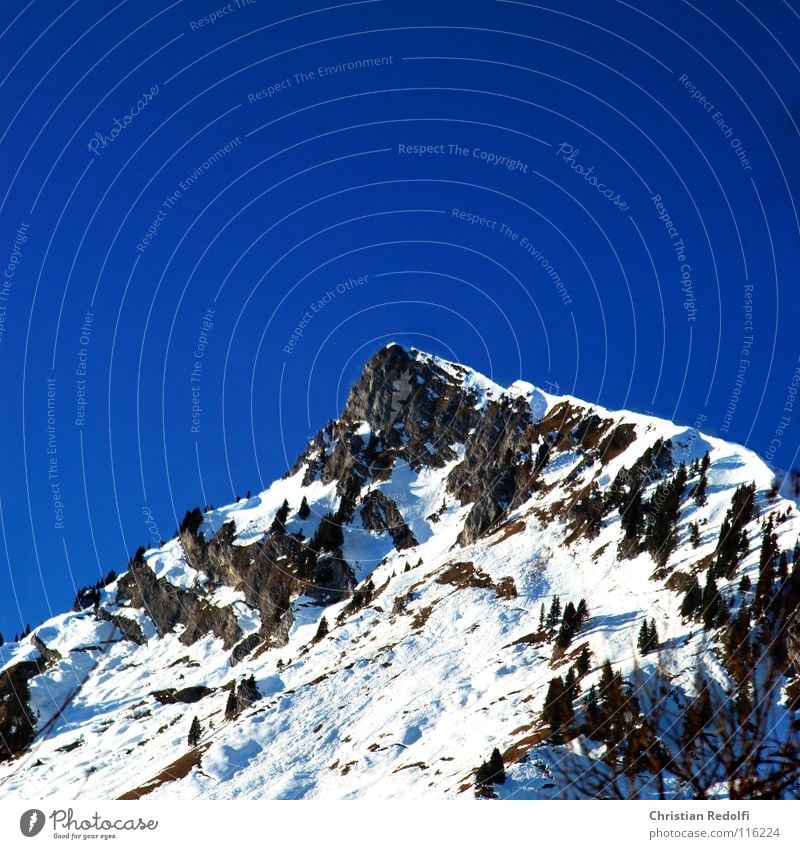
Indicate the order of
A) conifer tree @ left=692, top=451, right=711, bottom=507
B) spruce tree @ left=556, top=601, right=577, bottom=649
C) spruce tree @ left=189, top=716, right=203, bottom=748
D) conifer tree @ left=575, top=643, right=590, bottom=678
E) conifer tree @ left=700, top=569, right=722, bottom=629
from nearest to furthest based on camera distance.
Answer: conifer tree @ left=575, top=643, right=590, bottom=678 < conifer tree @ left=700, top=569, right=722, bottom=629 < spruce tree @ left=556, top=601, right=577, bottom=649 < spruce tree @ left=189, top=716, right=203, bottom=748 < conifer tree @ left=692, top=451, right=711, bottom=507

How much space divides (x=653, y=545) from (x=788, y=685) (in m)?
79.0

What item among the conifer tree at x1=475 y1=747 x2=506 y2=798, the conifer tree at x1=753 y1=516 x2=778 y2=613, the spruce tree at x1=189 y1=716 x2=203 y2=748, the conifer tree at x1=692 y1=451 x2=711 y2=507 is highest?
the conifer tree at x1=692 y1=451 x2=711 y2=507

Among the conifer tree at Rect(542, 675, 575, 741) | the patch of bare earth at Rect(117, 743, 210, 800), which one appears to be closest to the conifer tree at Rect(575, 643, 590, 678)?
the conifer tree at Rect(542, 675, 575, 741)

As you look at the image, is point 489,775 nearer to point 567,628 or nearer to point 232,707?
point 567,628

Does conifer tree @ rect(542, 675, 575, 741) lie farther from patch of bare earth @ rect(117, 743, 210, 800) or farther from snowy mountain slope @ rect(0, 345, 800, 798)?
patch of bare earth @ rect(117, 743, 210, 800)

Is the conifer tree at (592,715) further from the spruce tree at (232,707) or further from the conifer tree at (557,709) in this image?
the spruce tree at (232,707)

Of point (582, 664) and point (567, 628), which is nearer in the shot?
point (582, 664)

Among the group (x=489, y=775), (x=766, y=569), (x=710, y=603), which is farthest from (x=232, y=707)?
(x=766, y=569)

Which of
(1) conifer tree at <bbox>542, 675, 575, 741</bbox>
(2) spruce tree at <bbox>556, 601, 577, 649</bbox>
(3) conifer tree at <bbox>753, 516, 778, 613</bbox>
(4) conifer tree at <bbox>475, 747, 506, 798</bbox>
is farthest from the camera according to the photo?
(2) spruce tree at <bbox>556, 601, 577, 649</bbox>

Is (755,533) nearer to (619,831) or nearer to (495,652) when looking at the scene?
(495,652)

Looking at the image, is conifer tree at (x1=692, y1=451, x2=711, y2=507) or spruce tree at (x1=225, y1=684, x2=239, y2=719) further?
spruce tree at (x1=225, y1=684, x2=239, y2=719)

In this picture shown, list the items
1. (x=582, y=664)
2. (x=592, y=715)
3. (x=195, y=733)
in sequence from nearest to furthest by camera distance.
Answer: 1. (x=592, y=715)
2. (x=582, y=664)
3. (x=195, y=733)

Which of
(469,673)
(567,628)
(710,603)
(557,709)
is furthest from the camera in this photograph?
(469,673)

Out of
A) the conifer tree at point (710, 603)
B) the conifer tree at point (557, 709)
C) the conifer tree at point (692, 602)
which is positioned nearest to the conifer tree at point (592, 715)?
the conifer tree at point (557, 709)
